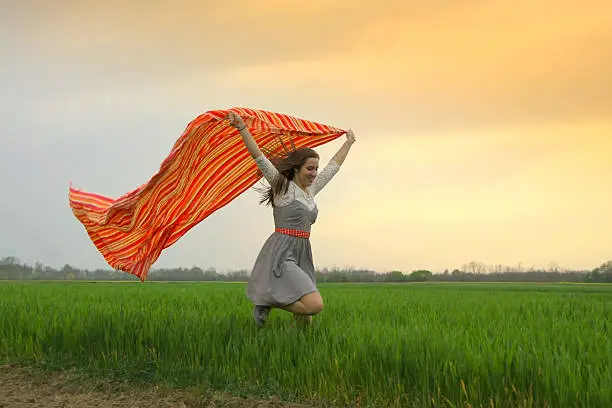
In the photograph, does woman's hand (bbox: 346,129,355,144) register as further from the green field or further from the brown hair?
the green field

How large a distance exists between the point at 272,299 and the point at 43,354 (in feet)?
8.42

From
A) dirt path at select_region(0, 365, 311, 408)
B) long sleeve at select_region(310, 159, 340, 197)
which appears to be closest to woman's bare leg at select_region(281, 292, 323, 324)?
long sleeve at select_region(310, 159, 340, 197)

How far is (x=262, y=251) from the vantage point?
6.15 meters

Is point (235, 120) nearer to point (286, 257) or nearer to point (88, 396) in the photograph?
point (286, 257)

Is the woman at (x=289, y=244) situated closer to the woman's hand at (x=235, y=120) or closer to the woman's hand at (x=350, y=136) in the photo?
the woman's hand at (x=235, y=120)

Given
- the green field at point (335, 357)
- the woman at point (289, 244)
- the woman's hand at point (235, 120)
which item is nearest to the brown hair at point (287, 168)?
the woman at point (289, 244)

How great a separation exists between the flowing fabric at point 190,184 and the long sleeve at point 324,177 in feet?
1.56

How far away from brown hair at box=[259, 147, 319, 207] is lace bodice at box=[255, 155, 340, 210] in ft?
0.19

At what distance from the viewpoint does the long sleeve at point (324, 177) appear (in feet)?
20.7

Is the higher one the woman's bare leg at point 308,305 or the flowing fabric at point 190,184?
the flowing fabric at point 190,184

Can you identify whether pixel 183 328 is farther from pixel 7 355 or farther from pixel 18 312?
pixel 18 312

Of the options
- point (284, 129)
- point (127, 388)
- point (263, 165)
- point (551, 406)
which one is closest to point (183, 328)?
point (127, 388)

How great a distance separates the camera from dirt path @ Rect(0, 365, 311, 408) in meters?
4.52

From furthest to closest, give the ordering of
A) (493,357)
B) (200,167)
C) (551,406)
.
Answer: (200,167) < (493,357) < (551,406)
